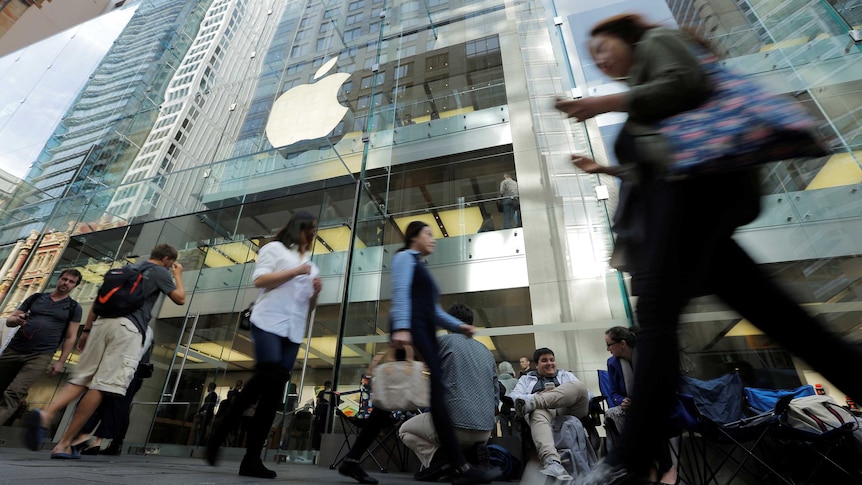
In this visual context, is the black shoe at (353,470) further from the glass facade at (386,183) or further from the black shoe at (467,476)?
the glass facade at (386,183)

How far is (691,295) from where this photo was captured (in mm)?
901

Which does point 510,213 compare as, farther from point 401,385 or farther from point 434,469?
point 401,385

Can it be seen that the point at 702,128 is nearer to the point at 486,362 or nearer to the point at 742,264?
the point at 742,264

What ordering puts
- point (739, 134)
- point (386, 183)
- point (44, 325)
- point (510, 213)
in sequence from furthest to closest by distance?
point (510, 213), point (386, 183), point (44, 325), point (739, 134)

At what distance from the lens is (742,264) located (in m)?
0.94

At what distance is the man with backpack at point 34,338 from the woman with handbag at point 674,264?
455 cm

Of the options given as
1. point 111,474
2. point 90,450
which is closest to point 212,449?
point 111,474

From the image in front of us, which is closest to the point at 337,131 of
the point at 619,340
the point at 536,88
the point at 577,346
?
the point at 536,88

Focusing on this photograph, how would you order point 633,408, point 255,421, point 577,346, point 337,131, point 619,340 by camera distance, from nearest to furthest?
point 633,408
point 255,421
point 619,340
point 577,346
point 337,131

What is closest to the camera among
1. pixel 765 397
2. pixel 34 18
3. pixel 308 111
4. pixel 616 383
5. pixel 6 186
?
pixel 765 397

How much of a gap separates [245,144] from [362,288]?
18.2 feet

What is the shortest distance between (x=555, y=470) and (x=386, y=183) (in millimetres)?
5284

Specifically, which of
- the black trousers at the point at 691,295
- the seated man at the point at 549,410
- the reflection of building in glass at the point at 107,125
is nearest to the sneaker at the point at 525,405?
the seated man at the point at 549,410

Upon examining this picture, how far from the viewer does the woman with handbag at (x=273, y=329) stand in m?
2.00
